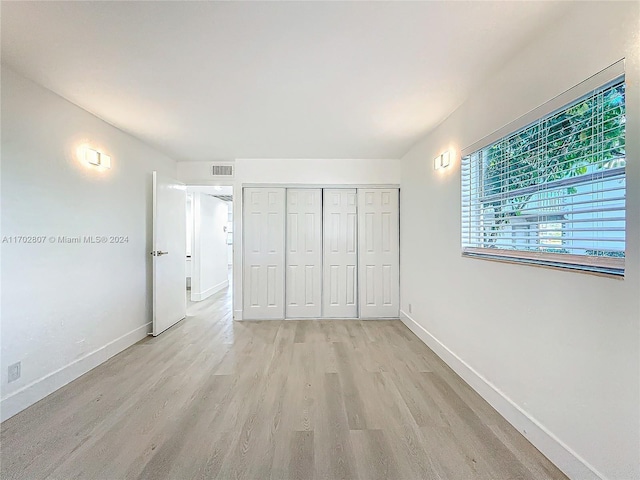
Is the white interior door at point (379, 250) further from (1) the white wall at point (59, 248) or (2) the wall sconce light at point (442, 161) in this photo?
(1) the white wall at point (59, 248)

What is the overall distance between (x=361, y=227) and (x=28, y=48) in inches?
149

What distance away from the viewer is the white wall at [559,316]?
4.19ft

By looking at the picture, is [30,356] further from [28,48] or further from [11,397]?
[28,48]

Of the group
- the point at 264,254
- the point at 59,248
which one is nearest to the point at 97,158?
the point at 59,248

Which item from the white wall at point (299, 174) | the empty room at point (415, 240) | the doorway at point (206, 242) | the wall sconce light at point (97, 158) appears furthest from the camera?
the doorway at point (206, 242)

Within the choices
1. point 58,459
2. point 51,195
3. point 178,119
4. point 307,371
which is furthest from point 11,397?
point 178,119

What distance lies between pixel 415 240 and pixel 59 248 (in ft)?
12.2

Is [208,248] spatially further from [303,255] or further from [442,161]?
[442,161]

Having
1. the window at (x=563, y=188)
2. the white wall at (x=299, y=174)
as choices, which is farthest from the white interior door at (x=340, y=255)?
the window at (x=563, y=188)

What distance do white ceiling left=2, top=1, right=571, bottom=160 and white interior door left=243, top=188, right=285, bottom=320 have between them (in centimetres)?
153

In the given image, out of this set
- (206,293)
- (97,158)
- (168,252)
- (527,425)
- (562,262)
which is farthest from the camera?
(206,293)

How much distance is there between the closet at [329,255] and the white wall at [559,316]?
66.7 inches

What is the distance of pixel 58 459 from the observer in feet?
5.50

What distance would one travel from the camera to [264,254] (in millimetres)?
4512
